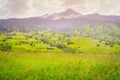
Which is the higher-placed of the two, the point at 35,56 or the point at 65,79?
the point at 35,56

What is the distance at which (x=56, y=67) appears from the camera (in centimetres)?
1156

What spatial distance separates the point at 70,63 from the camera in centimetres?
1217

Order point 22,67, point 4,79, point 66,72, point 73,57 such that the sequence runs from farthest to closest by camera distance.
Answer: point 73,57
point 22,67
point 66,72
point 4,79

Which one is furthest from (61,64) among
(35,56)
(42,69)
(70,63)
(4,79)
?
(4,79)

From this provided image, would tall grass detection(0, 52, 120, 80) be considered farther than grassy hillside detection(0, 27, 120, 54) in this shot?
No

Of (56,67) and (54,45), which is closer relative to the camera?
(56,67)

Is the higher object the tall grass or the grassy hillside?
the tall grass

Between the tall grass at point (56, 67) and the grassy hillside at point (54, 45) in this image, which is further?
the grassy hillside at point (54, 45)

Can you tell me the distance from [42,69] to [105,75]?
3525 millimetres

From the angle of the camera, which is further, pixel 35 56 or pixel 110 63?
pixel 35 56

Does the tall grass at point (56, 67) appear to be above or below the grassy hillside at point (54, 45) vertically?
above

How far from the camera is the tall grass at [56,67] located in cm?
1034

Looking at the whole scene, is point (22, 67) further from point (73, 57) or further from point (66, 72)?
point (73, 57)

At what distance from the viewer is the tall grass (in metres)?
10.3
